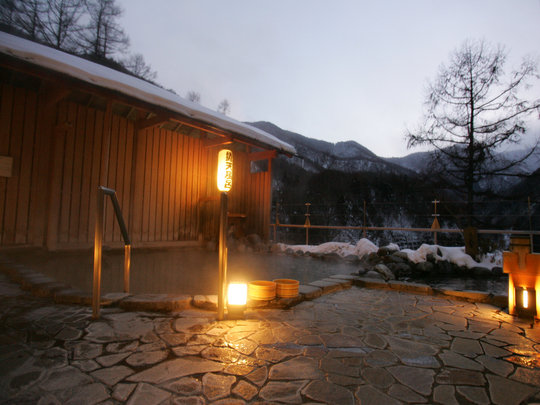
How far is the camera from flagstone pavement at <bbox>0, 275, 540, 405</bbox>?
1.67 metres

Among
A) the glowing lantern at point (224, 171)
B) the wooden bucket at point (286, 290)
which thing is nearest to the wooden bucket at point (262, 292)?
the wooden bucket at point (286, 290)

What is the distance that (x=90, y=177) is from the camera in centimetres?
688

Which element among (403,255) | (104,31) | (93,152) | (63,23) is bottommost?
(403,255)

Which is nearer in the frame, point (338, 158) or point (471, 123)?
point (471, 123)

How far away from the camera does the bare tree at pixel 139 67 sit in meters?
21.8

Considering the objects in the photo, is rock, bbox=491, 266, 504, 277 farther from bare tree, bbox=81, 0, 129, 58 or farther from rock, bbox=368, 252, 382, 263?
bare tree, bbox=81, 0, 129, 58

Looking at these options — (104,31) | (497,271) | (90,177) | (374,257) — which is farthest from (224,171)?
(104,31)

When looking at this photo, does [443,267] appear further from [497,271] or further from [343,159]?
[343,159]

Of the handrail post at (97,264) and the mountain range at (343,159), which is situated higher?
the mountain range at (343,159)

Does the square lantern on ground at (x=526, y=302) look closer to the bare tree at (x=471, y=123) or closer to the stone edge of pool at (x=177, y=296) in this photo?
the stone edge of pool at (x=177, y=296)

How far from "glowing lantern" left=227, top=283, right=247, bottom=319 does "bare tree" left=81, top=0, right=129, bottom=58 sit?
21920mm

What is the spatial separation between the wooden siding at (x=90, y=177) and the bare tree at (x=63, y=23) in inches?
539

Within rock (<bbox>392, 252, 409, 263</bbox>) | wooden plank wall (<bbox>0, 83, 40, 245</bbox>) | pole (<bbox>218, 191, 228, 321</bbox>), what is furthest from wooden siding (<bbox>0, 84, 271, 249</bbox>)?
rock (<bbox>392, 252, 409, 263</bbox>)

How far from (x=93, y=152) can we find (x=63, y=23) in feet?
49.5
